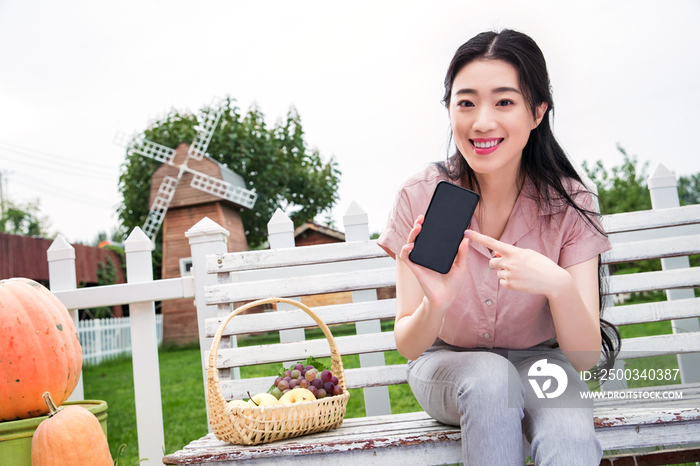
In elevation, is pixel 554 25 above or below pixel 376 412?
above

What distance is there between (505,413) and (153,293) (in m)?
1.96

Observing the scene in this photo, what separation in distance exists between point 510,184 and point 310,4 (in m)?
21.4

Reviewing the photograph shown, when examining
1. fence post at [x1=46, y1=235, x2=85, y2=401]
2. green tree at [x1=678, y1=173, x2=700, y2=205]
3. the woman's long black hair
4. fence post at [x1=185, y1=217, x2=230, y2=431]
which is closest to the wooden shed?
fence post at [x1=46, y1=235, x2=85, y2=401]

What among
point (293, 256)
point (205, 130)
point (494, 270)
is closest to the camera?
point (494, 270)

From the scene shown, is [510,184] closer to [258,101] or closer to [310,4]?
[258,101]

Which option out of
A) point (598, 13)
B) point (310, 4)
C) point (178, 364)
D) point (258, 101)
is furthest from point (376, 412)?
point (310, 4)

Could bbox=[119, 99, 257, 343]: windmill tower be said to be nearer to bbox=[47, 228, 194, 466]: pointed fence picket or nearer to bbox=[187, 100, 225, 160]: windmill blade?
bbox=[187, 100, 225, 160]: windmill blade

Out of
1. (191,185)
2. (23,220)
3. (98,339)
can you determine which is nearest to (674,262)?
(98,339)

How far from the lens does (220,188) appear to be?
15.8 meters

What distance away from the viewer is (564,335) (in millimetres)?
1532

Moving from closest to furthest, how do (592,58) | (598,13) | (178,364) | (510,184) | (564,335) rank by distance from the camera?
1. (564,335)
2. (510,184)
3. (592,58)
4. (598,13)
5. (178,364)

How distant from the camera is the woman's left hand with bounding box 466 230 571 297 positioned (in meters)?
1.38

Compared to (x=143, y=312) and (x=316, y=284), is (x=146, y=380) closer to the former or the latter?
(x=143, y=312)

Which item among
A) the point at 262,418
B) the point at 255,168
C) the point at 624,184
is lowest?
the point at 262,418
